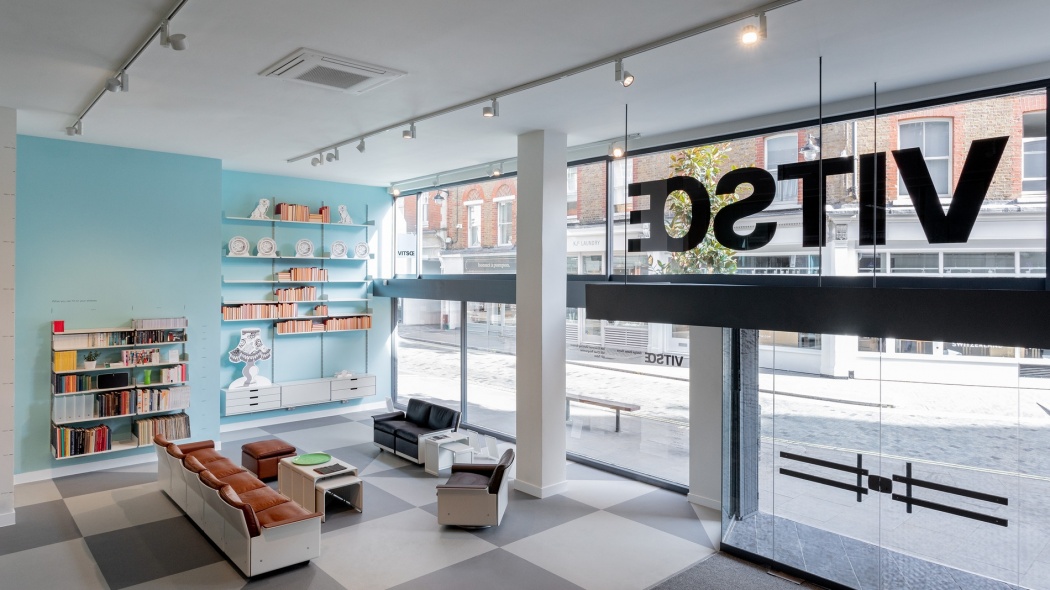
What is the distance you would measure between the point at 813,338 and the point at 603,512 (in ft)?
9.58

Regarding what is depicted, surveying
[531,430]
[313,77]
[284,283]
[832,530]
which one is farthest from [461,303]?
[832,530]

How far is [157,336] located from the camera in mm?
8367

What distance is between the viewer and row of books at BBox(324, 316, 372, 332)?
438 inches

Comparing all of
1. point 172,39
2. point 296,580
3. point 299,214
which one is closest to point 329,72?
point 172,39

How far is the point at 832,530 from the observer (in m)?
5.43

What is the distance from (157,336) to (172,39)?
5.49 meters

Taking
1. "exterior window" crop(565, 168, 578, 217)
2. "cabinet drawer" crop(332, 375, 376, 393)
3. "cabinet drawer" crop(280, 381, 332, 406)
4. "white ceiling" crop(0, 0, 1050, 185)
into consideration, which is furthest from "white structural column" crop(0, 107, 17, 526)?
"exterior window" crop(565, 168, 578, 217)

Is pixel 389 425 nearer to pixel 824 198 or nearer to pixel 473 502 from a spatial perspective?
pixel 473 502

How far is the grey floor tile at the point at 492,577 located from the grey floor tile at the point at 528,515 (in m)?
0.39

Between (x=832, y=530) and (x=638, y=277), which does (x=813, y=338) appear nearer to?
(x=832, y=530)

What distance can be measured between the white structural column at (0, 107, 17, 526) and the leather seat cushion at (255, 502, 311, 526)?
9.66ft

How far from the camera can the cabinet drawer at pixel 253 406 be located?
10.1 meters

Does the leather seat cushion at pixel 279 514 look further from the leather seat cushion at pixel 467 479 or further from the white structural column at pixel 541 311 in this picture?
the white structural column at pixel 541 311

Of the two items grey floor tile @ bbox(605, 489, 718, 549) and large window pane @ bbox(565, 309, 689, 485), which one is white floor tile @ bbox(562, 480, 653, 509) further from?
large window pane @ bbox(565, 309, 689, 485)
